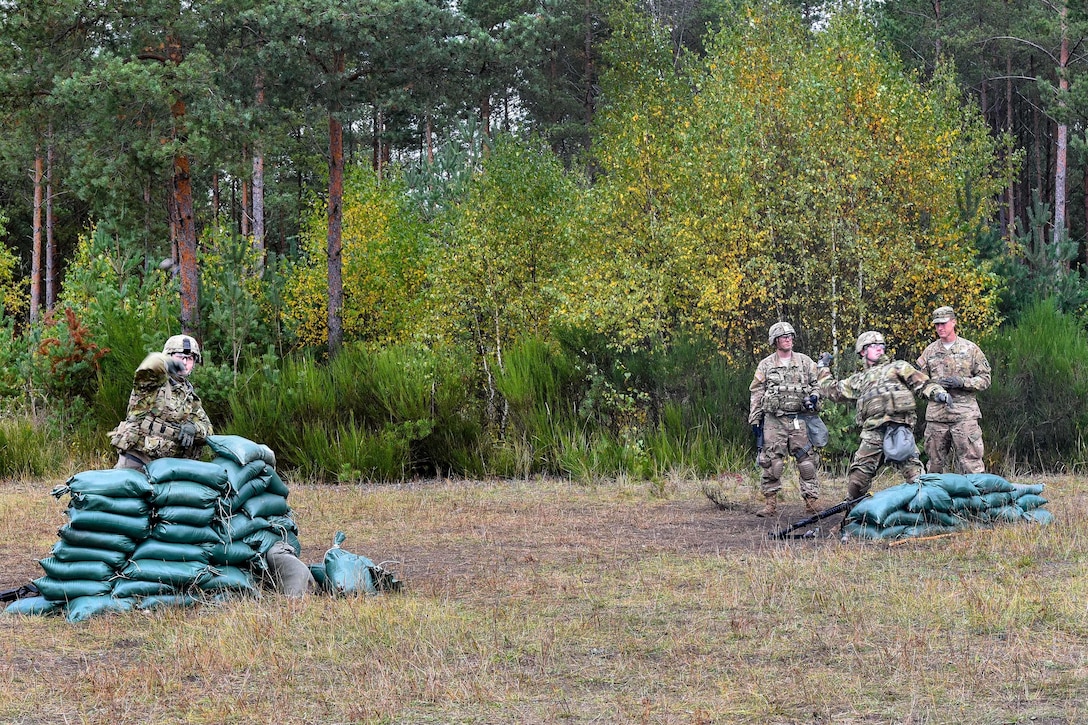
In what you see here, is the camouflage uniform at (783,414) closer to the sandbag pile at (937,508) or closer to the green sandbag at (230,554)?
the sandbag pile at (937,508)

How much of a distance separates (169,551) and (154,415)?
119cm

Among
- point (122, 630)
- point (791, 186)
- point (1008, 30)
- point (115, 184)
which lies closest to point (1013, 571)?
point (122, 630)

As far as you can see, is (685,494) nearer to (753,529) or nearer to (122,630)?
(753,529)

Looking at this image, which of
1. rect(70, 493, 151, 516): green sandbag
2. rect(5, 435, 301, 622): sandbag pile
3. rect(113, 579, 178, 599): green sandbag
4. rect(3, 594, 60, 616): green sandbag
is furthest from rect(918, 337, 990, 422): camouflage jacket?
rect(3, 594, 60, 616): green sandbag

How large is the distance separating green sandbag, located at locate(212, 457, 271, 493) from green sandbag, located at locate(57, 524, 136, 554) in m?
0.79

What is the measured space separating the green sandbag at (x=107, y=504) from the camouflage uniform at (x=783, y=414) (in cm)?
610

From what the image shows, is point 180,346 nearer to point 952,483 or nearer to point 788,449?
point 788,449

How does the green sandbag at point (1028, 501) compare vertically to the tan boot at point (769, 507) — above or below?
above

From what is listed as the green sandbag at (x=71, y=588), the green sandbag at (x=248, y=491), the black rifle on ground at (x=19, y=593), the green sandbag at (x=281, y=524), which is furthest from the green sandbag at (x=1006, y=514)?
the black rifle on ground at (x=19, y=593)

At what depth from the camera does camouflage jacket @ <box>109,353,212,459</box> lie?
873 centimetres

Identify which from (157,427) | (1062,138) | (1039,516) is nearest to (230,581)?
(157,427)

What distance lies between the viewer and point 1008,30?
3897cm

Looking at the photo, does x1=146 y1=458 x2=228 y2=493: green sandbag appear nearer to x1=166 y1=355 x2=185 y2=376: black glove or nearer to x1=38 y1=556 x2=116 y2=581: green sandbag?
x1=38 y1=556 x2=116 y2=581: green sandbag

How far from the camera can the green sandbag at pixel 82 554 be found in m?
7.80
